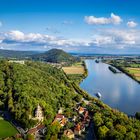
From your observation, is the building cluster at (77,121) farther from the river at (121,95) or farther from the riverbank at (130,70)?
the riverbank at (130,70)

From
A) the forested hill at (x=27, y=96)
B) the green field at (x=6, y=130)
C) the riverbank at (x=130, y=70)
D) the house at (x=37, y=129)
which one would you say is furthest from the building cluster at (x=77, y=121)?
the riverbank at (x=130, y=70)

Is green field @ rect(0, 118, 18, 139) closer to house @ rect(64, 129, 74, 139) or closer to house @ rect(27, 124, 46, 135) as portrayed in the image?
house @ rect(27, 124, 46, 135)

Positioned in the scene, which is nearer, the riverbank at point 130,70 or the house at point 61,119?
the house at point 61,119

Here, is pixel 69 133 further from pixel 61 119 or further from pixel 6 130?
pixel 6 130

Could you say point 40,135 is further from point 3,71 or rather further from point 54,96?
point 3,71

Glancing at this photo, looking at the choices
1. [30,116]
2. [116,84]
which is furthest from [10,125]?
[116,84]

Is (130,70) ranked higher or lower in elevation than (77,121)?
higher

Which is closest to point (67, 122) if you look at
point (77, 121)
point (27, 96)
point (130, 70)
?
point (77, 121)

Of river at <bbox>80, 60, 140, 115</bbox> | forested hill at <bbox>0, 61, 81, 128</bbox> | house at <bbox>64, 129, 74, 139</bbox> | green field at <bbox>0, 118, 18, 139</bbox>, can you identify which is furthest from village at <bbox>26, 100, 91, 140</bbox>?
river at <bbox>80, 60, 140, 115</bbox>
